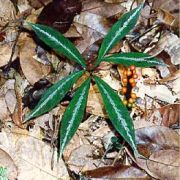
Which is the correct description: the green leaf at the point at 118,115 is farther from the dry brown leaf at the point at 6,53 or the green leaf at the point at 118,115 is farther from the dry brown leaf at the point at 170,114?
the dry brown leaf at the point at 6,53

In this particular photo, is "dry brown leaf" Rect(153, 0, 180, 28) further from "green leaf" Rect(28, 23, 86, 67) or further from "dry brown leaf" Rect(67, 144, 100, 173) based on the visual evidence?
"dry brown leaf" Rect(67, 144, 100, 173)

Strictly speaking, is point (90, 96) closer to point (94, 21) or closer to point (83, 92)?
point (83, 92)

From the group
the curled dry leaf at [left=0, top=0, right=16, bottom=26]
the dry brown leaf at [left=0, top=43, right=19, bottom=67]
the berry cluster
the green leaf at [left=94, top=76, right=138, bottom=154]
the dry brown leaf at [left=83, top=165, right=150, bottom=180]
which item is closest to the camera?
the green leaf at [left=94, top=76, right=138, bottom=154]

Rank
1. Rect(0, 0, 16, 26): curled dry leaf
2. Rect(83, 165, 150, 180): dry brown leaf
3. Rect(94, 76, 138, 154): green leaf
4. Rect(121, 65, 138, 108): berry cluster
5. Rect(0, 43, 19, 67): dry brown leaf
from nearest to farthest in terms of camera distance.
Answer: Rect(94, 76, 138, 154): green leaf < Rect(83, 165, 150, 180): dry brown leaf < Rect(121, 65, 138, 108): berry cluster < Rect(0, 43, 19, 67): dry brown leaf < Rect(0, 0, 16, 26): curled dry leaf

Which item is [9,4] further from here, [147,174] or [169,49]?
[147,174]

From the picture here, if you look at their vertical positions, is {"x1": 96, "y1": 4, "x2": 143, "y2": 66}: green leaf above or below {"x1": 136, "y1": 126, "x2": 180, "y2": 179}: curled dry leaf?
above

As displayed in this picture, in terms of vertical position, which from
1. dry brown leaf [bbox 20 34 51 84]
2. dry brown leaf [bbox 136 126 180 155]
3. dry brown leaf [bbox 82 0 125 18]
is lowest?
dry brown leaf [bbox 136 126 180 155]

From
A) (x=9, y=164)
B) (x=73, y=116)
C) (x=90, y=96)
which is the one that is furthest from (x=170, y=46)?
(x=9, y=164)

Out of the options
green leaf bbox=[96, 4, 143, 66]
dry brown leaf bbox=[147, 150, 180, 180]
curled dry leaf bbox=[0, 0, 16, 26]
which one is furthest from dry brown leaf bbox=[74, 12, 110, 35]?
dry brown leaf bbox=[147, 150, 180, 180]
